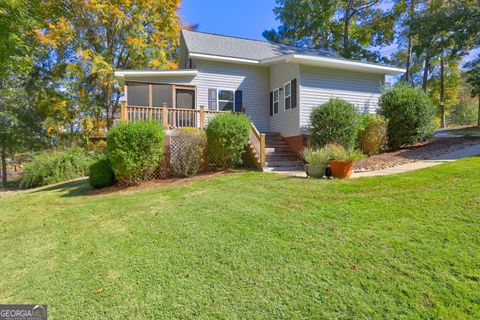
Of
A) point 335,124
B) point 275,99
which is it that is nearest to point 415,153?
point 335,124

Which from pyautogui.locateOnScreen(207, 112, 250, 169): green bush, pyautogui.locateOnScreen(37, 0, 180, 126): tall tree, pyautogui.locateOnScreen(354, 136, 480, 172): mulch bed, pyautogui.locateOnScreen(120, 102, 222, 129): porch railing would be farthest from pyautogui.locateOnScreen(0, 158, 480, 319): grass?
pyautogui.locateOnScreen(37, 0, 180, 126): tall tree

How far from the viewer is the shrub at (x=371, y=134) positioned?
408 inches

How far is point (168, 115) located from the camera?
453 inches

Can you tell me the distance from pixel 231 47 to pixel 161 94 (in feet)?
16.2

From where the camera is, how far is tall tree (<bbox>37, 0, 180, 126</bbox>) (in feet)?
57.1

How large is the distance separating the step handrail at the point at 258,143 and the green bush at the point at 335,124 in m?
2.16

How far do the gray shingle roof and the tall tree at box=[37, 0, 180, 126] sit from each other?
4895 mm

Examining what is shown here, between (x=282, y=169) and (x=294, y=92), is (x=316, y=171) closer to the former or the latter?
(x=282, y=169)

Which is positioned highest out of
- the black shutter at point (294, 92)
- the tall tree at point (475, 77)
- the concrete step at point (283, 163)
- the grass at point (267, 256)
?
the tall tree at point (475, 77)

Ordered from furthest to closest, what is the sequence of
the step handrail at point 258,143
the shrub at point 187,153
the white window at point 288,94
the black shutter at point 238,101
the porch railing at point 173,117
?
the black shutter at point 238,101 < the white window at point 288,94 < the porch railing at point 173,117 < the shrub at point 187,153 < the step handrail at point 258,143

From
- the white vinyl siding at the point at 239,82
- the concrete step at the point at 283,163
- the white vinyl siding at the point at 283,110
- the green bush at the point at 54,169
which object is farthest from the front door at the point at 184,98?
the green bush at the point at 54,169

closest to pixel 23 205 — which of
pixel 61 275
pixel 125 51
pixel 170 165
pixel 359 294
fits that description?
pixel 170 165

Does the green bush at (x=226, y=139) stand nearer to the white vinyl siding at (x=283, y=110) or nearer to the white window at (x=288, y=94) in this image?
the white vinyl siding at (x=283, y=110)

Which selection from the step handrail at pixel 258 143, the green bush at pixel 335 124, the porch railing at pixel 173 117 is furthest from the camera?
the porch railing at pixel 173 117
